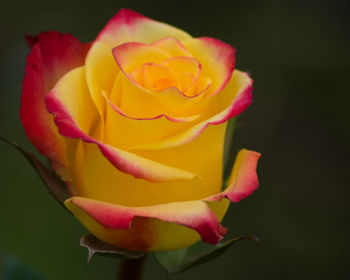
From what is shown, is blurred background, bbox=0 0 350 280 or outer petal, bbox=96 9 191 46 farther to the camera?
blurred background, bbox=0 0 350 280

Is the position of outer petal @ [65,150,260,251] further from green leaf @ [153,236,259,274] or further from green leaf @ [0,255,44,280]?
green leaf @ [0,255,44,280]

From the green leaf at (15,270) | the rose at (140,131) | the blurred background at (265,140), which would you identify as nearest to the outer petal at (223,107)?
the rose at (140,131)

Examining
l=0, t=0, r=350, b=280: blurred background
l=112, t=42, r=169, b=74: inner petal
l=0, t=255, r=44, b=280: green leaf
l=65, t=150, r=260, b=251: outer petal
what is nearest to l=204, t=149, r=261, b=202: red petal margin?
l=65, t=150, r=260, b=251: outer petal

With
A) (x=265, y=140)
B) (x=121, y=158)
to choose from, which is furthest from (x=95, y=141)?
(x=265, y=140)

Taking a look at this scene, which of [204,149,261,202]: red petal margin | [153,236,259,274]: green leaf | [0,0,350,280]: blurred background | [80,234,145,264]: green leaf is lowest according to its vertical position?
[0,0,350,280]: blurred background

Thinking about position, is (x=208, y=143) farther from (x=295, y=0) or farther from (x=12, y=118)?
(x=295, y=0)

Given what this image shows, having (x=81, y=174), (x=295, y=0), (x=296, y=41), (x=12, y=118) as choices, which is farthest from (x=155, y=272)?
(x=295, y=0)
